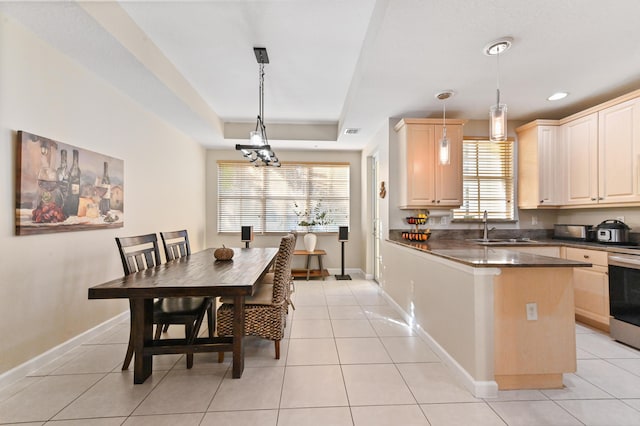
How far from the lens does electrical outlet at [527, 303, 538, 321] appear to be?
6.51ft

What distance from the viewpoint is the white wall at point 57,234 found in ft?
6.75

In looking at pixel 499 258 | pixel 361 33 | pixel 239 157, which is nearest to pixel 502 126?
pixel 499 258

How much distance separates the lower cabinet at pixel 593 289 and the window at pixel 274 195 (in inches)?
147

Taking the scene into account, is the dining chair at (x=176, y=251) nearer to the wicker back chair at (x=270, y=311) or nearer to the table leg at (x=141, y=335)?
the wicker back chair at (x=270, y=311)

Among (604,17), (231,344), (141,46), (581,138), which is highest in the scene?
(141,46)

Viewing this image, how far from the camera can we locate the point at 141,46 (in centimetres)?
261

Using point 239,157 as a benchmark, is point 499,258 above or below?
below

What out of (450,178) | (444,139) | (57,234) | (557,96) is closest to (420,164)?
(450,178)

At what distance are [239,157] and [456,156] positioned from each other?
4.05 metres

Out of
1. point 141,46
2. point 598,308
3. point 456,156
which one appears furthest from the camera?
point 456,156

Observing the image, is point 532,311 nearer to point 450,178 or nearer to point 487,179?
point 450,178

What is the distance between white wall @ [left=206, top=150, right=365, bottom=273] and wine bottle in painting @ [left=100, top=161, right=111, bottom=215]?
2810mm

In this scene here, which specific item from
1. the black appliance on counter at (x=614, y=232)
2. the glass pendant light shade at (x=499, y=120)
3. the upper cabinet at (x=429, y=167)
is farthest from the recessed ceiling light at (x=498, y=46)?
the black appliance on counter at (x=614, y=232)

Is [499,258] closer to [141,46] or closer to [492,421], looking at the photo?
[492,421]
